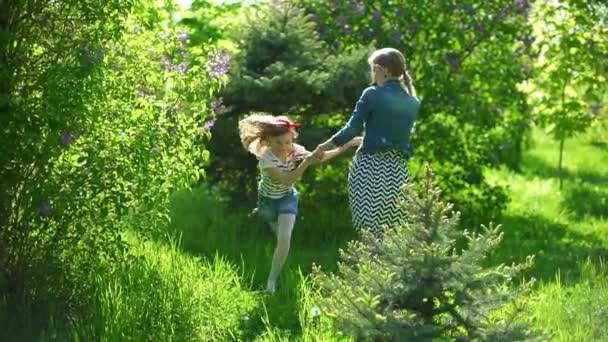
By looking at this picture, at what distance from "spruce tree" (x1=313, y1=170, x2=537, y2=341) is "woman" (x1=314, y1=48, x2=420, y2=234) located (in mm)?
2437

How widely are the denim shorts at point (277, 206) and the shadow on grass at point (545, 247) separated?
7.11ft

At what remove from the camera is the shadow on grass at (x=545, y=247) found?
8.63 metres

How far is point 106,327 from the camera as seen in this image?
243 inches

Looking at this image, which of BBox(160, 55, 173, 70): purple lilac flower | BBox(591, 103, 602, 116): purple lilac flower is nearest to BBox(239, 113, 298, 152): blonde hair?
BBox(160, 55, 173, 70): purple lilac flower

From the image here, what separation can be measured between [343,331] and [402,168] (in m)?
2.91

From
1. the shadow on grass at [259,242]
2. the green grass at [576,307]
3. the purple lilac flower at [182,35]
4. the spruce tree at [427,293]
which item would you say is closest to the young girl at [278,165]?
the shadow on grass at [259,242]

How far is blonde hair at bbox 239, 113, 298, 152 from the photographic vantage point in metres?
6.95

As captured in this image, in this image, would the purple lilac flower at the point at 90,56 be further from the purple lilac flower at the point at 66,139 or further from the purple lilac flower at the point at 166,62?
the purple lilac flower at the point at 166,62

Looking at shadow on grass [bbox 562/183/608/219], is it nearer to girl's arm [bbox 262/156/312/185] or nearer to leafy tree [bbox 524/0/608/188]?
leafy tree [bbox 524/0/608/188]

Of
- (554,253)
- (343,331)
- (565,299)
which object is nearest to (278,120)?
(565,299)

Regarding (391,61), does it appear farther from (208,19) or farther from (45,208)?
(208,19)

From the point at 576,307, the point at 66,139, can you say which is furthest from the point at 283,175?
the point at 576,307

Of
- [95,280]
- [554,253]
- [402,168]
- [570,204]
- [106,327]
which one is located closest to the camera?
[106,327]

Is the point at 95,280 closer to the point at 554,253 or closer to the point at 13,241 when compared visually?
the point at 13,241
